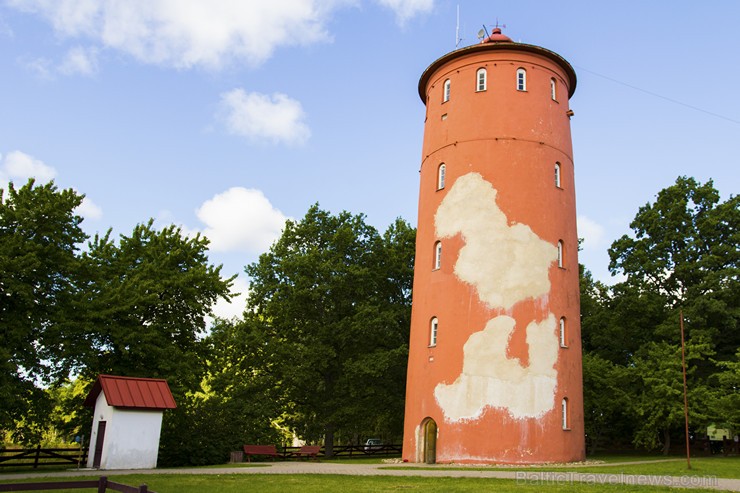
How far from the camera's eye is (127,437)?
71.3ft

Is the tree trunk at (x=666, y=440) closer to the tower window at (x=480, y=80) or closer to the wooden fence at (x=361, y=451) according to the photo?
the wooden fence at (x=361, y=451)

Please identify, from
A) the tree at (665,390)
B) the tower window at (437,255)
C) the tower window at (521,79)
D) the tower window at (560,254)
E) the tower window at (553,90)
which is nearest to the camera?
the tower window at (560,254)

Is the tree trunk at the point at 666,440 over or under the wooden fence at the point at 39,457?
over

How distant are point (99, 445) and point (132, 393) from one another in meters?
1.95

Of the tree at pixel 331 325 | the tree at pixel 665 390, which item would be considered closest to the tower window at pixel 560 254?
the tree at pixel 665 390

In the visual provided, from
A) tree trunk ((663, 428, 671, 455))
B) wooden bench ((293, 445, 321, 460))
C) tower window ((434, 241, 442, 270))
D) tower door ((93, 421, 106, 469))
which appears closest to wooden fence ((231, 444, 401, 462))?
wooden bench ((293, 445, 321, 460))

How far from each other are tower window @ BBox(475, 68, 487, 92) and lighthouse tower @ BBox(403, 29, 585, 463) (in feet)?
0.14

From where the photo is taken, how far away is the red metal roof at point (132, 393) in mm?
21734

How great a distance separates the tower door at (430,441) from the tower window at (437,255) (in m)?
6.27

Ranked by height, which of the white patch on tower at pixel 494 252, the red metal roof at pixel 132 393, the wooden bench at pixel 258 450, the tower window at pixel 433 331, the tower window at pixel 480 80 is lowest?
the wooden bench at pixel 258 450

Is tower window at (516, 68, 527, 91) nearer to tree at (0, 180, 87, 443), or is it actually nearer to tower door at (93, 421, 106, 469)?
tree at (0, 180, 87, 443)

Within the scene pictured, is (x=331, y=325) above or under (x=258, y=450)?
above

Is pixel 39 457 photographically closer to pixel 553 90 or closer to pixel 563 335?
pixel 563 335

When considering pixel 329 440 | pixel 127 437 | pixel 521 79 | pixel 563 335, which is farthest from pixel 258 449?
pixel 521 79
